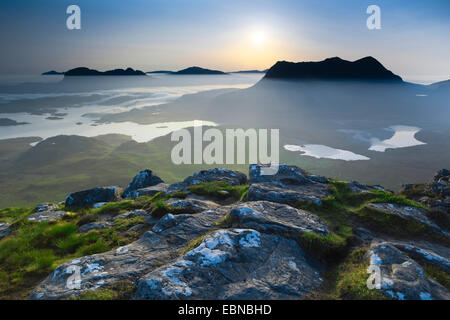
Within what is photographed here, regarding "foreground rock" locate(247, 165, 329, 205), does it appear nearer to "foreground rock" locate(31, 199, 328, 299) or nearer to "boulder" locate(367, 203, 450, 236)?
"boulder" locate(367, 203, 450, 236)

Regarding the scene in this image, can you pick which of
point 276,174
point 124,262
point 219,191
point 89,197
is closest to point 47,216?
point 89,197

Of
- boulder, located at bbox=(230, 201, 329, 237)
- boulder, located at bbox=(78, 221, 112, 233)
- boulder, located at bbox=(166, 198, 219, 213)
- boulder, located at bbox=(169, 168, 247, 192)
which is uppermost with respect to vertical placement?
boulder, located at bbox=(230, 201, 329, 237)

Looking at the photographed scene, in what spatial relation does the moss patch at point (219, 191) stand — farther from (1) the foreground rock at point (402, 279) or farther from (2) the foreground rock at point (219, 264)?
(1) the foreground rock at point (402, 279)

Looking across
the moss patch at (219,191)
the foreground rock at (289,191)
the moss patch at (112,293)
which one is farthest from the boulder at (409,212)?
the moss patch at (112,293)

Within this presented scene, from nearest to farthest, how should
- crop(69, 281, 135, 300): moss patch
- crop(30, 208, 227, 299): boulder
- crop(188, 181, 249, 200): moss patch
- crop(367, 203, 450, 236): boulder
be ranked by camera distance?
1. crop(69, 281, 135, 300): moss patch
2. crop(30, 208, 227, 299): boulder
3. crop(367, 203, 450, 236): boulder
4. crop(188, 181, 249, 200): moss patch

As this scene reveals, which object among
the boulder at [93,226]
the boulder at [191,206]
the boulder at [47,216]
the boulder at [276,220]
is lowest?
the boulder at [47,216]

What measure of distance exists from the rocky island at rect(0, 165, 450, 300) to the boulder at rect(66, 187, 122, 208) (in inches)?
295

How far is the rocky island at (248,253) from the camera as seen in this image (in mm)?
6133

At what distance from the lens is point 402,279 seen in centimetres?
610

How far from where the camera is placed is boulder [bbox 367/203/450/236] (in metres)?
10.6

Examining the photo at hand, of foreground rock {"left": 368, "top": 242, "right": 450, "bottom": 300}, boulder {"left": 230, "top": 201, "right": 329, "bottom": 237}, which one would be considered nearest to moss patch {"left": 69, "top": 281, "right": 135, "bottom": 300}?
boulder {"left": 230, "top": 201, "right": 329, "bottom": 237}

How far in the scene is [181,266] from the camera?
6660mm

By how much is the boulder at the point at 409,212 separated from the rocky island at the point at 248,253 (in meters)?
0.08

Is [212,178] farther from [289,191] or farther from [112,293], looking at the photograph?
[112,293]
